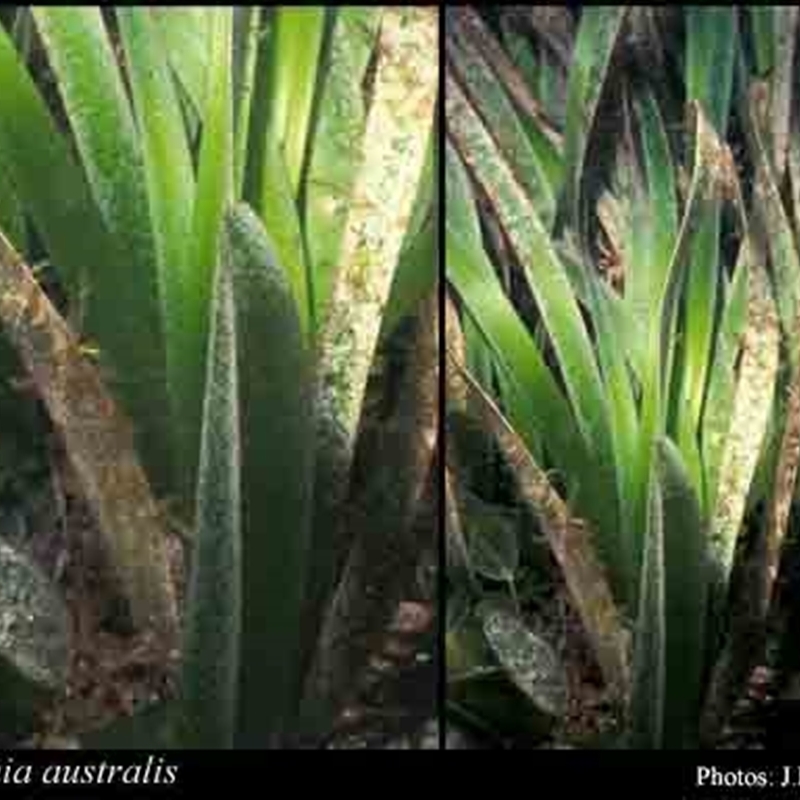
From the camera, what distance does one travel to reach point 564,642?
2109 mm

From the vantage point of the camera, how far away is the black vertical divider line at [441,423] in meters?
2.04

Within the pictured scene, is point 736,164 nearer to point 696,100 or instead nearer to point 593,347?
point 696,100

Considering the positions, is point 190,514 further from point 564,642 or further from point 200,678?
point 564,642

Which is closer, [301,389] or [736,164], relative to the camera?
[301,389]

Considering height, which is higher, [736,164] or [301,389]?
[736,164]

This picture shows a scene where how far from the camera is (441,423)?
6.77ft

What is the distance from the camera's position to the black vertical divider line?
A: 2.04m

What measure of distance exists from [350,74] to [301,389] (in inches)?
19.3

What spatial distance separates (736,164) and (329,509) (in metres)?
0.87

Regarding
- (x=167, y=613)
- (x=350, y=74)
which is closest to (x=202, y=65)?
(x=350, y=74)

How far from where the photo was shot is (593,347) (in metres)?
2.12

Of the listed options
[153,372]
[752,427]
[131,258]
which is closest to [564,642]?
[752,427]

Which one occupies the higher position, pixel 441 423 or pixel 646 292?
pixel 646 292
